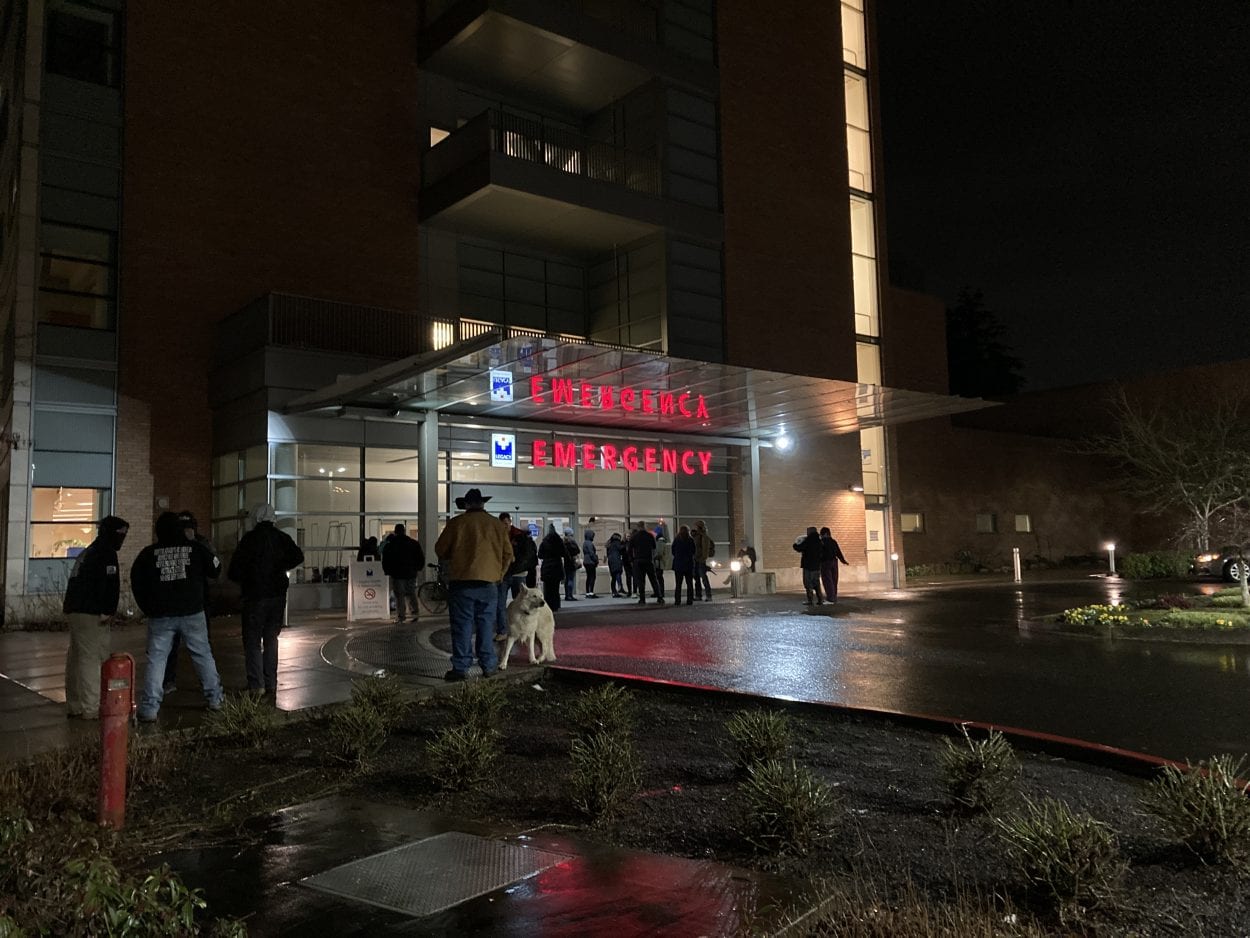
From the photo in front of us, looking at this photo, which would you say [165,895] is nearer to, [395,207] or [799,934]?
[799,934]

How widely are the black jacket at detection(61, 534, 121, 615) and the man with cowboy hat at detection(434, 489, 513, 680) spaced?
2839mm

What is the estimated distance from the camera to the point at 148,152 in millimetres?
20797

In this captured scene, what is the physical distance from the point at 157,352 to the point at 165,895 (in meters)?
19.6

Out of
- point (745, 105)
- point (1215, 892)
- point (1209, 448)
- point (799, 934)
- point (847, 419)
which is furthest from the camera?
point (745, 105)

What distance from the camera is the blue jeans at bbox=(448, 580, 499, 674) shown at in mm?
9273

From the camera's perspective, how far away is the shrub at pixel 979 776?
5.16 meters

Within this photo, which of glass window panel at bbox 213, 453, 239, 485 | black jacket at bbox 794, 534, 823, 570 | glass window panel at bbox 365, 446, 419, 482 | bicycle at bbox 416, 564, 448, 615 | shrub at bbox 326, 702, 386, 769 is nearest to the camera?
shrub at bbox 326, 702, 386, 769

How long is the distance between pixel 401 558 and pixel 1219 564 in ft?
84.2

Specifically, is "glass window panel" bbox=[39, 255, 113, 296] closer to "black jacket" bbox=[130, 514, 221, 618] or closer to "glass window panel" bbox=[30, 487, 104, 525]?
"glass window panel" bbox=[30, 487, 104, 525]

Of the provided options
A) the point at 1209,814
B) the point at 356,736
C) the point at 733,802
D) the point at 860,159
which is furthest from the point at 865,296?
the point at 1209,814

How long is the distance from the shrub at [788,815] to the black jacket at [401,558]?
494 inches

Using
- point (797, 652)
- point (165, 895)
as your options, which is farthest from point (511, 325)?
point (165, 895)

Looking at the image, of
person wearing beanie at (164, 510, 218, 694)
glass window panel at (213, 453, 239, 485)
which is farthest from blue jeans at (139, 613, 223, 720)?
glass window panel at (213, 453, 239, 485)

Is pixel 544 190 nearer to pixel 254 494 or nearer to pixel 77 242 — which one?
pixel 254 494
